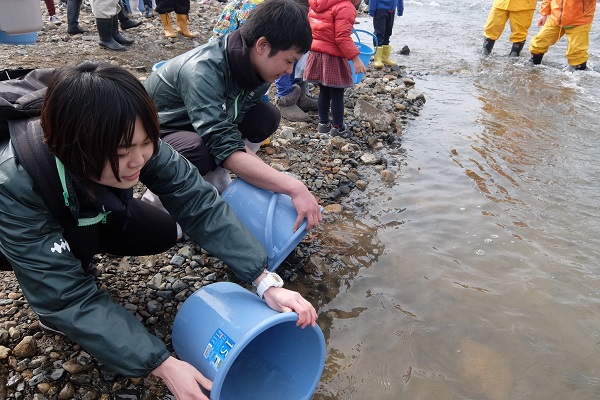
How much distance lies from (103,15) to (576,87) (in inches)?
225

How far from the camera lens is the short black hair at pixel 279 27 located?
215 centimetres

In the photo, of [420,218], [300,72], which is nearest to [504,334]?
[420,218]

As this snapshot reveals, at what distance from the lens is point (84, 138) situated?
1175 mm


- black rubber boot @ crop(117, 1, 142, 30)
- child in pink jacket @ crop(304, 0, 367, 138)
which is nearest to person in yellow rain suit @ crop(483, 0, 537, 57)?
child in pink jacket @ crop(304, 0, 367, 138)

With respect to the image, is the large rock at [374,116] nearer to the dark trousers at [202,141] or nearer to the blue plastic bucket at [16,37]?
the dark trousers at [202,141]

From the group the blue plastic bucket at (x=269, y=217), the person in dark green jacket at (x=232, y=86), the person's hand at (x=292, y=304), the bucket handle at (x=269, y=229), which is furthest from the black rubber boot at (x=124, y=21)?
the person's hand at (x=292, y=304)

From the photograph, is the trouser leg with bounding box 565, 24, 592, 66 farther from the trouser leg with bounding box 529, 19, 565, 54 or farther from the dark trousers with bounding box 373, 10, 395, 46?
the dark trousers with bounding box 373, 10, 395, 46

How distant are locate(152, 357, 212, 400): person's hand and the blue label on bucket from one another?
0.07 metres

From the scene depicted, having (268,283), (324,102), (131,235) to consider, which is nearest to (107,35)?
(324,102)

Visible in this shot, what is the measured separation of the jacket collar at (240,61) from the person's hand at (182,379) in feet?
4.41

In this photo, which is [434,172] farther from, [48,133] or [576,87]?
[576,87]

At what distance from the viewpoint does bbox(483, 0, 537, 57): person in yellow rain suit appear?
7090 millimetres

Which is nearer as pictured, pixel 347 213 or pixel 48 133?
pixel 48 133

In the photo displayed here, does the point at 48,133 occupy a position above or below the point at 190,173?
above
